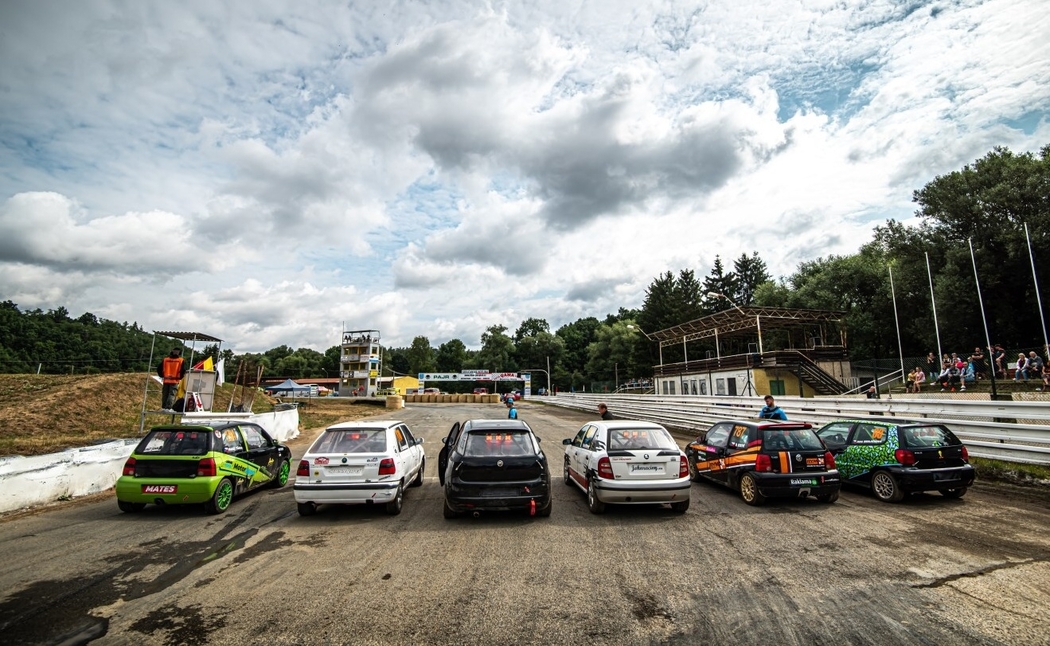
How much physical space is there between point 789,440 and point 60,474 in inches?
510

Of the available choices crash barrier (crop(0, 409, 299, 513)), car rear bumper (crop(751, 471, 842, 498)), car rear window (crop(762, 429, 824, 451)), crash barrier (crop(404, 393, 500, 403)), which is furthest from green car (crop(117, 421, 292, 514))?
crash barrier (crop(404, 393, 500, 403))

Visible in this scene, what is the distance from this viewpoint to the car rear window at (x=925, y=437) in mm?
8219

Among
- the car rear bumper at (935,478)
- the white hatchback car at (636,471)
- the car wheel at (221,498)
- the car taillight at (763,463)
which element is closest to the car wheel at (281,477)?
the car wheel at (221,498)

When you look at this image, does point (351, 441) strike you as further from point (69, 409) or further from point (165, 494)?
point (69, 409)

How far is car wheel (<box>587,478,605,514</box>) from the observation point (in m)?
7.83

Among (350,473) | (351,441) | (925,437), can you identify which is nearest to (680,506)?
(925,437)

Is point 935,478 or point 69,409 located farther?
point 69,409

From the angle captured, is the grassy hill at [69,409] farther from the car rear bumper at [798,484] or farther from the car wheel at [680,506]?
the car rear bumper at [798,484]

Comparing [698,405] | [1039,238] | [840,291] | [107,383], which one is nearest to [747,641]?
[698,405]

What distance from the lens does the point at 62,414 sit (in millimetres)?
16297

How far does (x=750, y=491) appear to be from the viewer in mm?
8523

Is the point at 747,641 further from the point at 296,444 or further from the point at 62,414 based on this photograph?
the point at 62,414

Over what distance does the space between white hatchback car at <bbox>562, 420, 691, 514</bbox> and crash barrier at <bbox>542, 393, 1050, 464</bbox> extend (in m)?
6.82

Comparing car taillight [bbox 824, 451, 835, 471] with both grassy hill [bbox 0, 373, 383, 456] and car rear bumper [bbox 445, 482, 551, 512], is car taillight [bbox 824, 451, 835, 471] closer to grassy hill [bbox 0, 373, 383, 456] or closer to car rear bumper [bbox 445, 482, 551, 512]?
car rear bumper [bbox 445, 482, 551, 512]
